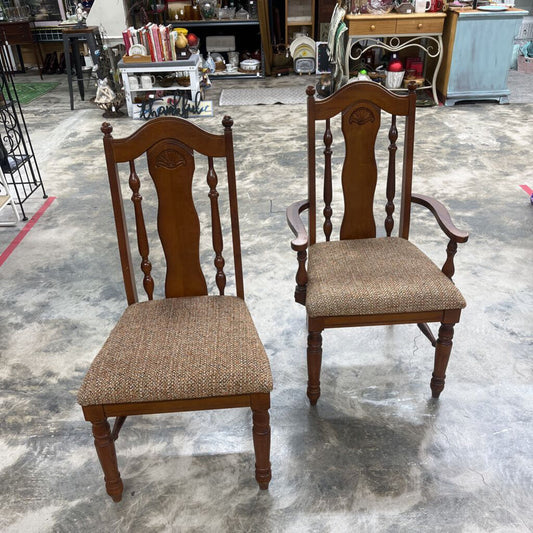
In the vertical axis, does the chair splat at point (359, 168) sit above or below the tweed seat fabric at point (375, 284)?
above

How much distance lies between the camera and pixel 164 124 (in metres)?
1.73

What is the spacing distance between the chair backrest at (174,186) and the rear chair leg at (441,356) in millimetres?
741

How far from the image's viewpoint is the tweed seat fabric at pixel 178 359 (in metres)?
1.49

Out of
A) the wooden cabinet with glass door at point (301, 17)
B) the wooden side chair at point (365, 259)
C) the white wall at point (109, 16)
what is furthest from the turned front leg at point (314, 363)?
the wooden cabinet with glass door at point (301, 17)

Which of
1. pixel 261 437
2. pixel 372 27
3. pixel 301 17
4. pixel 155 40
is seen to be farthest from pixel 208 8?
pixel 261 437

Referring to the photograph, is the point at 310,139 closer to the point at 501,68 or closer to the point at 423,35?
the point at 423,35

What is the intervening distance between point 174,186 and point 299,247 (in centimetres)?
47

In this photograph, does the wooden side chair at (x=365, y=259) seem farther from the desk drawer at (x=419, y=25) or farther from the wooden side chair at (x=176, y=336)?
the desk drawer at (x=419, y=25)

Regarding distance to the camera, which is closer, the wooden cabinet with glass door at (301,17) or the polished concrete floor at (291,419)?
the polished concrete floor at (291,419)

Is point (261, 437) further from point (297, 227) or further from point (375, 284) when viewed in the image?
point (297, 227)

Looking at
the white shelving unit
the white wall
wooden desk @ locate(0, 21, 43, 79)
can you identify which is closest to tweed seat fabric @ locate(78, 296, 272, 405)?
the white shelving unit

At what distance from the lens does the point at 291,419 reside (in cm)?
201

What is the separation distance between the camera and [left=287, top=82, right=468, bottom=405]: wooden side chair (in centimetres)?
180

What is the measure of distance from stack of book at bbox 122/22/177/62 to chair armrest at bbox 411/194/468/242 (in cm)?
433
